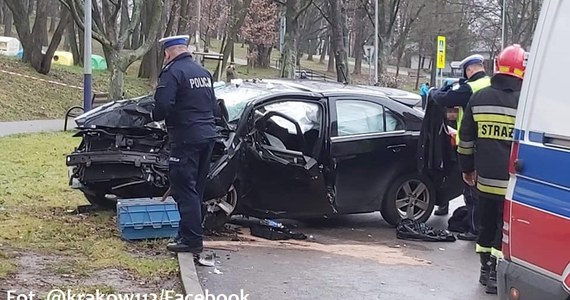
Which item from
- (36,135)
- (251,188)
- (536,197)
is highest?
(536,197)

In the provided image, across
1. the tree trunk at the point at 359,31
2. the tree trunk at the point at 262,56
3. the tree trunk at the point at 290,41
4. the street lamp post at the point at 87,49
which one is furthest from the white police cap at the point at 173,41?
the tree trunk at the point at 262,56

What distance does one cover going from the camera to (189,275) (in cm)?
639

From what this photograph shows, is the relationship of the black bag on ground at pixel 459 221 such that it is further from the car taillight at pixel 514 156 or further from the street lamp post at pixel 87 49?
the street lamp post at pixel 87 49

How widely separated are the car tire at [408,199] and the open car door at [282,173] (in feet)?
2.74

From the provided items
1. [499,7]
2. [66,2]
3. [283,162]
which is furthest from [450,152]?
[499,7]

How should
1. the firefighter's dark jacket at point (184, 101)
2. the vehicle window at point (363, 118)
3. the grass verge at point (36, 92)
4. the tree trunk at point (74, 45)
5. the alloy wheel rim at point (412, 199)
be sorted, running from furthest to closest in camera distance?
the tree trunk at point (74, 45), the grass verge at point (36, 92), the alloy wheel rim at point (412, 199), the vehicle window at point (363, 118), the firefighter's dark jacket at point (184, 101)

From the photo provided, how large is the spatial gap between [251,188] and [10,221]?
2436 millimetres

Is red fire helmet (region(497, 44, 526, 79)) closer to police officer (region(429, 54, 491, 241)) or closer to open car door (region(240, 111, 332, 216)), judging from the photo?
police officer (region(429, 54, 491, 241))

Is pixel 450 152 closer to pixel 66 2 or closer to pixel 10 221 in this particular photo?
pixel 10 221

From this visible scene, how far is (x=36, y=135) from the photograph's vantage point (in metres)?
18.9

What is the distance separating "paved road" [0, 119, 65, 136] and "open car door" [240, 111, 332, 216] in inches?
473

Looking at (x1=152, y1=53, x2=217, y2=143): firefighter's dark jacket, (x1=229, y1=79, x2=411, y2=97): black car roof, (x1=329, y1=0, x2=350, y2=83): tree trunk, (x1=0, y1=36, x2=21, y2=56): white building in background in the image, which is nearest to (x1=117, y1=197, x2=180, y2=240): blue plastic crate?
(x1=152, y1=53, x2=217, y2=143): firefighter's dark jacket

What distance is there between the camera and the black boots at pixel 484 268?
6941mm

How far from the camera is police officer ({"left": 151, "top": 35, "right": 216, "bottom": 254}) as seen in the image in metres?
7.09
